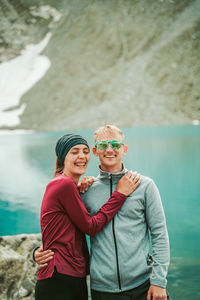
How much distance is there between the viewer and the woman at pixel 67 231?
2293 millimetres

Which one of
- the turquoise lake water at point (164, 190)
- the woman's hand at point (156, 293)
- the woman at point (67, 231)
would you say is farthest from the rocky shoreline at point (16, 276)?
the turquoise lake water at point (164, 190)

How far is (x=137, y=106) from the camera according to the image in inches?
2296

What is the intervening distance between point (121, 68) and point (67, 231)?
69.5 meters

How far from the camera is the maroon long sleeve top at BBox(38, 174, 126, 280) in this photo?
2293mm

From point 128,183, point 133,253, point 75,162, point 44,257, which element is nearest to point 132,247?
point 133,253

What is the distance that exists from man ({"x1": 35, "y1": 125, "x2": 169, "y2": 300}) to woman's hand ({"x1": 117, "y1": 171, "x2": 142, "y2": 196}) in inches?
2.1

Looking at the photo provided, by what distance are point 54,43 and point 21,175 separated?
77.0 meters

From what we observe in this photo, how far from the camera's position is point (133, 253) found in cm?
242

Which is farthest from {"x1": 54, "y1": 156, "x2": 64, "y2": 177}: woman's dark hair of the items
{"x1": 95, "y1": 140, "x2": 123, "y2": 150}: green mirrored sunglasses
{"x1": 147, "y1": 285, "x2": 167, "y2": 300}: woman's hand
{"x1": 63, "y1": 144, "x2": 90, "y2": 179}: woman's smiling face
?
{"x1": 147, "y1": 285, "x2": 167, "y2": 300}: woman's hand

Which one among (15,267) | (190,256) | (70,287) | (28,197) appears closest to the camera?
(70,287)

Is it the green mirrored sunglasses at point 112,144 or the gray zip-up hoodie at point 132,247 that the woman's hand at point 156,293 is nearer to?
the gray zip-up hoodie at point 132,247

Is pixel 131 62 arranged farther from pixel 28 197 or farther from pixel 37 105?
pixel 28 197

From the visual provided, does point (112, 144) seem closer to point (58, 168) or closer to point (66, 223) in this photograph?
point (58, 168)

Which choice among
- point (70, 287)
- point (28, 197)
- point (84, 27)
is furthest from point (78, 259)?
point (84, 27)
